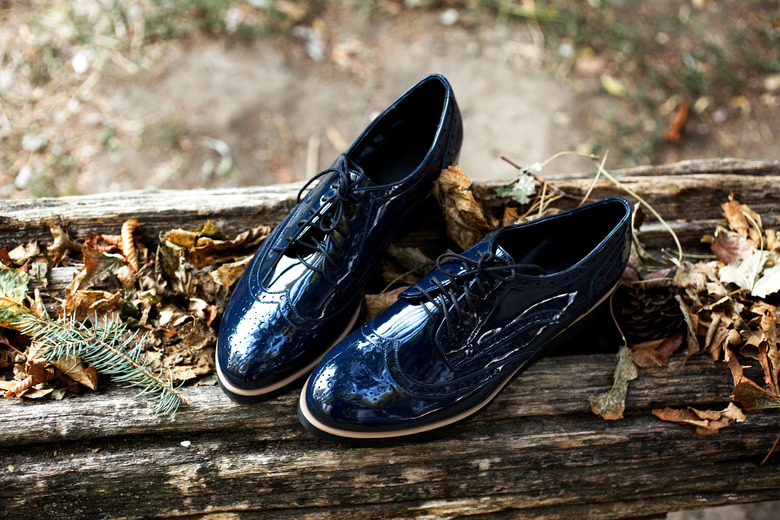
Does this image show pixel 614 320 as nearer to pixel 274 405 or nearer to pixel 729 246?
pixel 729 246

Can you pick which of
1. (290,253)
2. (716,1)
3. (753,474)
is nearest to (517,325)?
(290,253)

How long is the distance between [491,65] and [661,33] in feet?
4.35

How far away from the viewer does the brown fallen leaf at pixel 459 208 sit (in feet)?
6.03

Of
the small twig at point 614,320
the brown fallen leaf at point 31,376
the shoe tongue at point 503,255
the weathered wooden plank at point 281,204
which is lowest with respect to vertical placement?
the brown fallen leaf at point 31,376

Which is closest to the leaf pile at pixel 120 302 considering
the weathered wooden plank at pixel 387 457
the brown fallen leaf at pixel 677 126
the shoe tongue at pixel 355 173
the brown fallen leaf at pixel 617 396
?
the weathered wooden plank at pixel 387 457

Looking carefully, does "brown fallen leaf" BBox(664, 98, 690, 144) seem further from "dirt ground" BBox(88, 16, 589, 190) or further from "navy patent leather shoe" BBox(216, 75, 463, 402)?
"navy patent leather shoe" BBox(216, 75, 463, 402)

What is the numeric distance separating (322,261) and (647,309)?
1083mm

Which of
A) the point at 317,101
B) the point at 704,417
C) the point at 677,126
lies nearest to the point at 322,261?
the point at 704,417

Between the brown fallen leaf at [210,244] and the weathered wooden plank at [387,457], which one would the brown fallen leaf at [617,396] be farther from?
the brown fallen leaf at [210,244]

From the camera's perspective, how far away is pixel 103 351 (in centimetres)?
158

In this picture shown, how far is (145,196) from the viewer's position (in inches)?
83.0

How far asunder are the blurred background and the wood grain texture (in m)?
1.94

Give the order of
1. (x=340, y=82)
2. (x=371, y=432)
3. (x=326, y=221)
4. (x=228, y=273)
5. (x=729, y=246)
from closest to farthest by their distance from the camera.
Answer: (x=371, y=432) → (x=326, y=221) → (x=228, y=273) → (x=729, y=246) → (x=340, y=82)

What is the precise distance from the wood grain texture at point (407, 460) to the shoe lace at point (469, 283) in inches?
14.7
